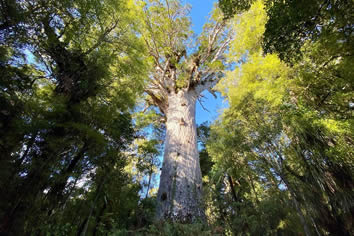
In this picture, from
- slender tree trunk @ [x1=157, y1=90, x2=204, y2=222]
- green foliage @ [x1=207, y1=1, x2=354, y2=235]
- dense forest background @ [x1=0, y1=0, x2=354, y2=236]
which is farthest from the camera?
slender tree trunk @ [x1=157, y1=90, x2=204, y2=222]

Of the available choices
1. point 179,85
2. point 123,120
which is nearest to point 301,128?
point 123,120

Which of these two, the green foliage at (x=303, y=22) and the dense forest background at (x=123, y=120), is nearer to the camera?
the green foliage at (x=303, y=22)

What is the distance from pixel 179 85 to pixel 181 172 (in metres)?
3.89

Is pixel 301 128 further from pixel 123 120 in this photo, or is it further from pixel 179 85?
pixel 179 85

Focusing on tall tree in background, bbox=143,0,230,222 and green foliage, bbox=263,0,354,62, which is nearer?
green foliage, bbox=263,0,354,62

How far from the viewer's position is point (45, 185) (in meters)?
2.43

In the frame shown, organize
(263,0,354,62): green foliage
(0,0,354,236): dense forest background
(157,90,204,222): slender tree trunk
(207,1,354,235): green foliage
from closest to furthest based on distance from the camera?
(263,0,354,62): green foliage < (0,0,354,236): dense forest background < (207,1,354,235): green foliage < (157,90,204,222): slender tree trunk

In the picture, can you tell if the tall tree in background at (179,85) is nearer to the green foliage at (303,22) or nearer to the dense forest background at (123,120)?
the dense forest background at (123,120)

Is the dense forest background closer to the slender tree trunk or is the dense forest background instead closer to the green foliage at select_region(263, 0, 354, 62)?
the green foliage at select_region(263, 0, 354, 62)

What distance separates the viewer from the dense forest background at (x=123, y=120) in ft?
7.68

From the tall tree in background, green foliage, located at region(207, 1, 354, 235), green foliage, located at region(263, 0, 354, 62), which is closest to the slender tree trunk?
the tall tree in background

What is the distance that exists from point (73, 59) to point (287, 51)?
4.34 m

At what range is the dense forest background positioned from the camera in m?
2.34

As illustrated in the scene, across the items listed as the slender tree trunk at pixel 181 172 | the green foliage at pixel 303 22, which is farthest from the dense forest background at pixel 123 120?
the slender tree trunk at pixel 181 172
